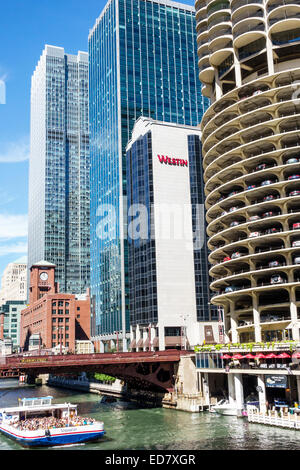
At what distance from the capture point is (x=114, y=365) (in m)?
98.1

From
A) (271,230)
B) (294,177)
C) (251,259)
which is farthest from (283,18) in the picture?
(251,259)

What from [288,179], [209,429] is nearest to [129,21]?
[288,179]

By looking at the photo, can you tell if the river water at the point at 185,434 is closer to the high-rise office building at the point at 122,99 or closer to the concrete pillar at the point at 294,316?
the concrete pillar at the point at 294,316

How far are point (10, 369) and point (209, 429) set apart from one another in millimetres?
33464

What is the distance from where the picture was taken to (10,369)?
85.3 m

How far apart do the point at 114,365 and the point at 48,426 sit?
32617mm

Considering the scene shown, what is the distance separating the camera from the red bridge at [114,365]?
288 feet

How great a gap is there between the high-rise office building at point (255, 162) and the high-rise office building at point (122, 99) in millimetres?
63890

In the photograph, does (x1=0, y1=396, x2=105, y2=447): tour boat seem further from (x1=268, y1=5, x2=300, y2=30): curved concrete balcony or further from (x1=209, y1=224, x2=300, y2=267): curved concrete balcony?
(x1=268, y1=5, x2=300, y2=30): curved concrete balcony

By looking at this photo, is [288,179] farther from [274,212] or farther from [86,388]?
[86,388]

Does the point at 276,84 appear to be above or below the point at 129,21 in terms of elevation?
below

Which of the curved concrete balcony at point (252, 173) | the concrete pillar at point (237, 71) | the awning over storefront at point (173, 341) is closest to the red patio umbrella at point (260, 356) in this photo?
the curved concrete balcony at point (252, 173)

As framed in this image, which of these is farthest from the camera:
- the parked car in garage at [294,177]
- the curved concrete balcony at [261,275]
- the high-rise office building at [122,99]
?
the high-rise office building at [122,99]

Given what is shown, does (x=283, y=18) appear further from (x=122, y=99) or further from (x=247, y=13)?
(x=122, y=99)
